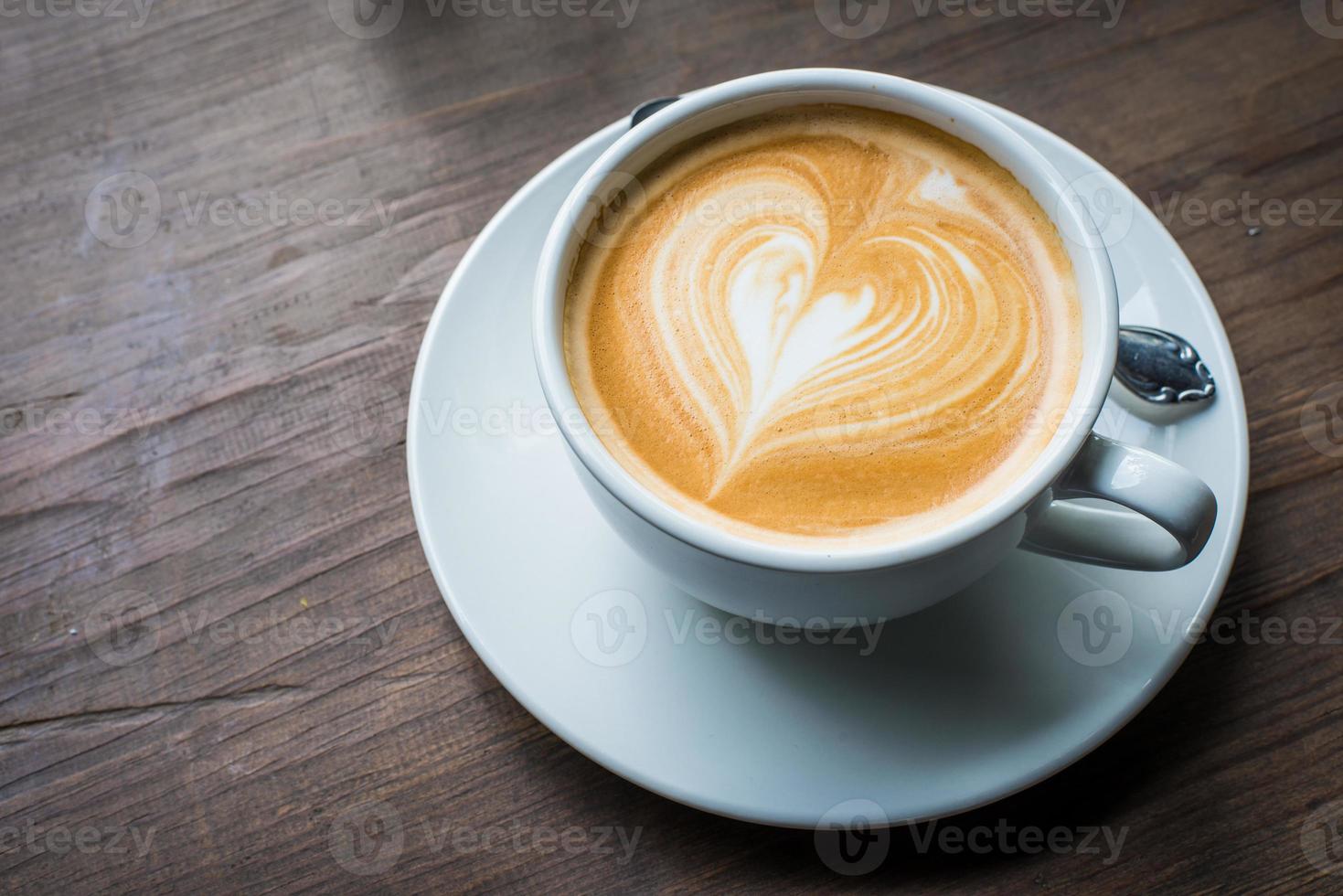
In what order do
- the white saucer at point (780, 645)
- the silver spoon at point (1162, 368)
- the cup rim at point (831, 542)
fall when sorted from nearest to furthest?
the cup rim at point (831, 542), the white saucer at point (780, 645), the silver spoon at point (1162, 368)

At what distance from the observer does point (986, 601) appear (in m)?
1.12

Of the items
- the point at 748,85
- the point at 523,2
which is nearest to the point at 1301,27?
the point at 748,85

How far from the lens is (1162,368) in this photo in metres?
1.16

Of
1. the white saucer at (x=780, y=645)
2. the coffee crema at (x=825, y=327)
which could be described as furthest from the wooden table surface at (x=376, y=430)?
the coffee crema at (x=825, y=327)

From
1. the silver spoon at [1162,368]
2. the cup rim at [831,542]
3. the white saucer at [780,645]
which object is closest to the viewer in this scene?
the cup rim at [831,542]

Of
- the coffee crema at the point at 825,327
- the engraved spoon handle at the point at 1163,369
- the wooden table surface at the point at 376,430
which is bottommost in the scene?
the wooden table surface at the point at 376,430

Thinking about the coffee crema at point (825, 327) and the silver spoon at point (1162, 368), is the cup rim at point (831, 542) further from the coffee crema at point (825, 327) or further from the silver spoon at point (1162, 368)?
the silver spoon at point (1162, 368)

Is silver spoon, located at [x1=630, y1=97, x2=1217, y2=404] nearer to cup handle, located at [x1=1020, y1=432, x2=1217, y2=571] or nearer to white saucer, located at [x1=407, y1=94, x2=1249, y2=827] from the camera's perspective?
white saucer, located at [x1=407, y1=94, x2=1249, y2=827]

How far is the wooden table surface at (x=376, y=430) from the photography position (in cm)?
117

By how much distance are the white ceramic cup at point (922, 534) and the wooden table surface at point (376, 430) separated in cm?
32

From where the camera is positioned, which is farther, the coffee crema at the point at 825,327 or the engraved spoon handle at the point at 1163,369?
the engraved spoon handle at the point at 1163,369

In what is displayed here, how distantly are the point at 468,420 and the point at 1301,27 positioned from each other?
1.36m

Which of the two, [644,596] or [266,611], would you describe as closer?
[644,596]

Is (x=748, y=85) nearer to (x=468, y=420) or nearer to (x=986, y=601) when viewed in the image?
(x=468, y=420)
